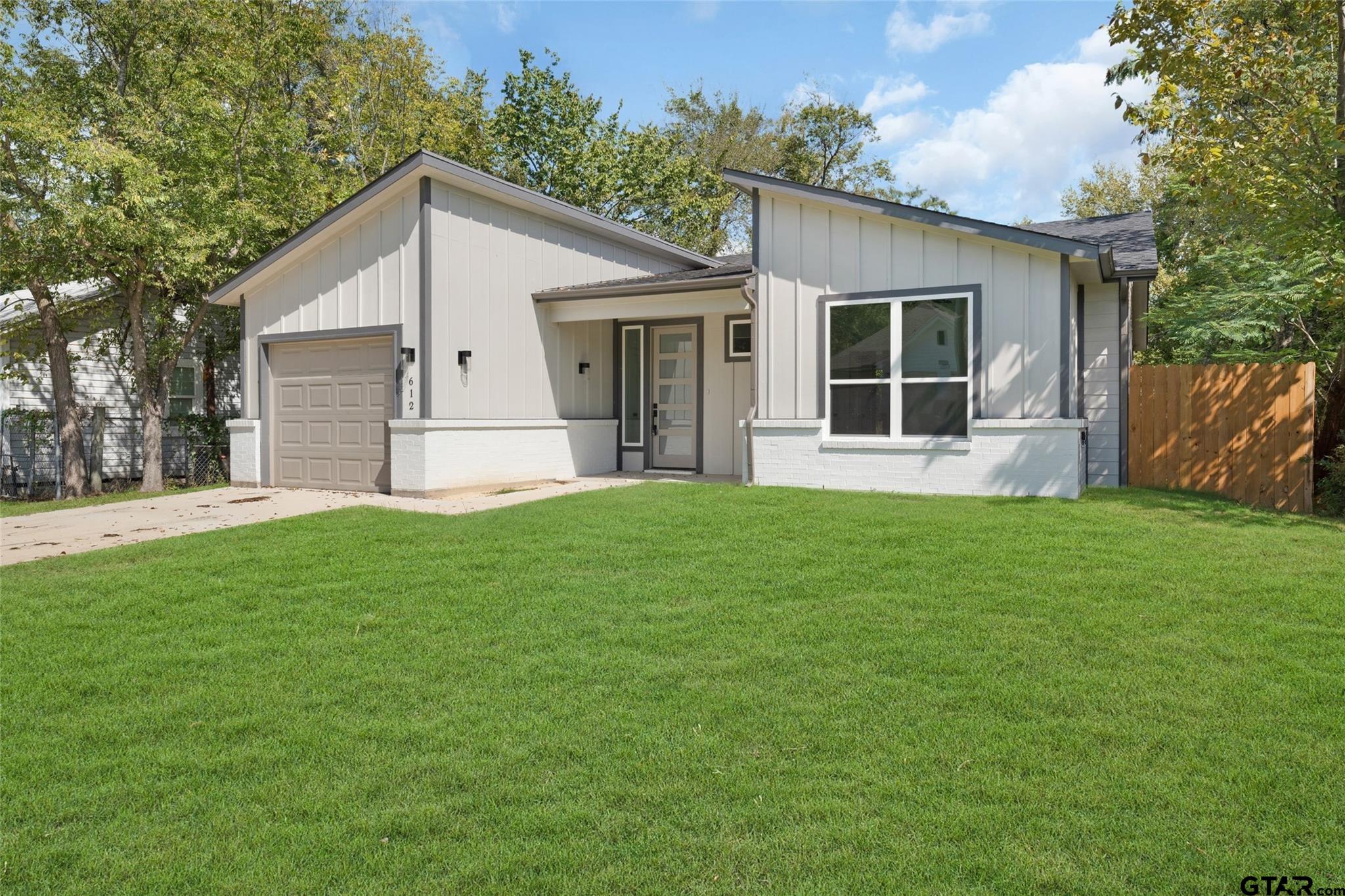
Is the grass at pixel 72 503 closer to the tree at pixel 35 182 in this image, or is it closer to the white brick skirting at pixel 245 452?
→ the white brick skirting at pixel 245 452

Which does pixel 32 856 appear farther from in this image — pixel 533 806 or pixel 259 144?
pixel 259 144

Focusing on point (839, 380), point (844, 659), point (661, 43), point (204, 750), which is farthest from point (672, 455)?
point (204, 750)

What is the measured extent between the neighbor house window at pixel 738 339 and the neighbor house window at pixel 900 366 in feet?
7.50

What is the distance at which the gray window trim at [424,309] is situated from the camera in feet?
34.0

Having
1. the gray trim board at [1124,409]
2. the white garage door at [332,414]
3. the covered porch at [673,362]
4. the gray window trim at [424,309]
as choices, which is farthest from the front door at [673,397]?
the gray trim board at [1124,409]

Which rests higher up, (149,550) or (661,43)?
(661,43)

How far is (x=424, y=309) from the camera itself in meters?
10.4

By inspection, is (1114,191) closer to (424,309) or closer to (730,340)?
(730,340)

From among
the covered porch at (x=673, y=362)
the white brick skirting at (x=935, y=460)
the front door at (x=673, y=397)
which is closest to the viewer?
the white brick skirting at (x=935, y=460)

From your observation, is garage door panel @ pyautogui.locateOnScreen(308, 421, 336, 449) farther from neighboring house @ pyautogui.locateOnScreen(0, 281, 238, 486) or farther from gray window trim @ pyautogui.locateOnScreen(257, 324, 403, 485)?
neighboring house @ pyautogui.locateOnScreen(0, 281, 238, 486)

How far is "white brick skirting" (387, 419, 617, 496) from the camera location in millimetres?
10375

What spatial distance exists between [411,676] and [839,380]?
23.5 feet

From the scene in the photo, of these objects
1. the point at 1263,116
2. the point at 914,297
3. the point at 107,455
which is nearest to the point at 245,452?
the point at 107,455

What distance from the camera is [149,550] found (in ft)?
23.3
